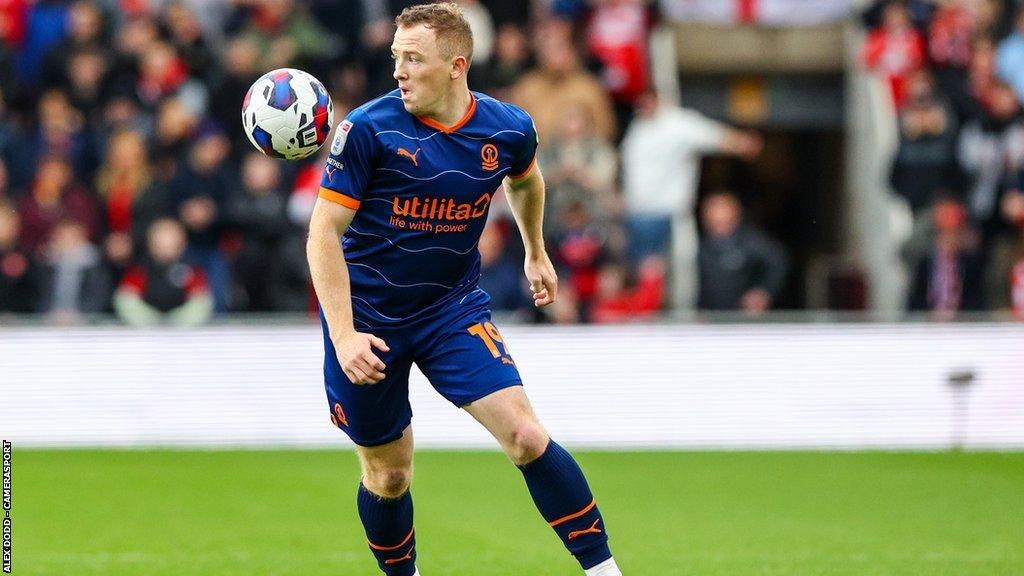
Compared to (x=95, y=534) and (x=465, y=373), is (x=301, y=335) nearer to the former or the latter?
(x=95, y=534)

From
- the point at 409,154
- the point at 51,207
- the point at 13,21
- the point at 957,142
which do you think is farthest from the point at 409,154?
the point at 13,21

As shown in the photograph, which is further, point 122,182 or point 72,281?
point 122,182

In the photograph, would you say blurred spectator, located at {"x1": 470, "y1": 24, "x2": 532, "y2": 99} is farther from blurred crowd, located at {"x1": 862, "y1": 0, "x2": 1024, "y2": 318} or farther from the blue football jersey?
the blue football jersey

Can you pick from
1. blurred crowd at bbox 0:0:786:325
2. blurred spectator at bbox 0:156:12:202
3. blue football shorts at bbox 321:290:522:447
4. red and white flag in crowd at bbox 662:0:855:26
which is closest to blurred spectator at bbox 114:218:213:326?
blurred crowd at bbox 0:0:786:325

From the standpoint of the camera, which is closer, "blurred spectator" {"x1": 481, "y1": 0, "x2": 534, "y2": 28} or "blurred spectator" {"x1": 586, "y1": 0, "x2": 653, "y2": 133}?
"blurred spectator" {"x1": 586, "y1": 0, "x2": 653, "y2": 133}

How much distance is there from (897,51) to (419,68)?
12073mm

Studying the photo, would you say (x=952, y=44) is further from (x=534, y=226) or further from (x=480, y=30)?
(x=534, y=226)

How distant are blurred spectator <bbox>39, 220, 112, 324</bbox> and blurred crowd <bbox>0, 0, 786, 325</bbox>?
0.7 inches

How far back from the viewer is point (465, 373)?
21.1 feet

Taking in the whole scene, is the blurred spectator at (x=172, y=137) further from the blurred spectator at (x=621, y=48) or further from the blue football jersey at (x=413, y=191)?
the blue football jersey at (x=413, y=191)

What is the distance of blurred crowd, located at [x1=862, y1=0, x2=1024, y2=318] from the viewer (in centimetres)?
1536

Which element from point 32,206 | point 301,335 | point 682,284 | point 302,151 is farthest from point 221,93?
point 302,151

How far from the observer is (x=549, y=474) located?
6348 millimetres

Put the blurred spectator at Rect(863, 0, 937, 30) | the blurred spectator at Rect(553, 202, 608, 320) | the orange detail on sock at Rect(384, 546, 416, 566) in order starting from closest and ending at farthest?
the orange detail on sock at Rect(384, 546, 416, 566) < the blurred spectator at Rect(553, 202, 608, 320) < the blurred spectator at Rect(863, 0, 937, 30)
